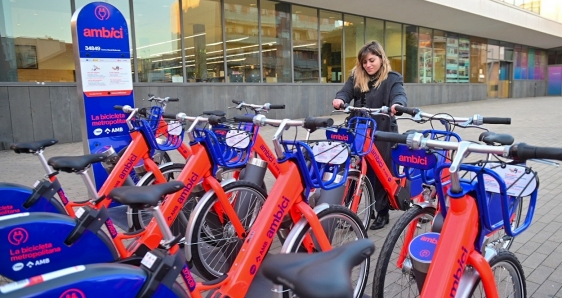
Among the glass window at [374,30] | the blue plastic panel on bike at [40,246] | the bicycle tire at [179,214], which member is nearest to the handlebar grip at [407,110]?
the bicycle tire at [179,214]

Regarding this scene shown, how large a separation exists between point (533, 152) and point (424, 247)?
0.66m

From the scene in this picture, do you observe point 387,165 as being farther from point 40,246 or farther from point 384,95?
point 40,246

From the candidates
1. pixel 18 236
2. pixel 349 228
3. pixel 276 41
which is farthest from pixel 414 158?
pixel 276 41

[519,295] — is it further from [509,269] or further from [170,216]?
[170,216]

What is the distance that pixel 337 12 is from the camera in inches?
605

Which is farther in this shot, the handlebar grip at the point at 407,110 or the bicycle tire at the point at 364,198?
the bicycle tire at the point at 364,198

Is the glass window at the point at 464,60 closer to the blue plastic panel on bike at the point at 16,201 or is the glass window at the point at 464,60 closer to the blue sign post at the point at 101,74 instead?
the blue sign post at the point at 101,74

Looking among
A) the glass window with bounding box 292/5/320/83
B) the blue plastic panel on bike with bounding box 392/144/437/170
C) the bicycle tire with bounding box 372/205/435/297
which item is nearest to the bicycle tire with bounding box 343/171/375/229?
the bicycle tire with bounding box 372/205/435/297

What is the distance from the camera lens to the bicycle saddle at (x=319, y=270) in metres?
1.05

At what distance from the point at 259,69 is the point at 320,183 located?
1097cm

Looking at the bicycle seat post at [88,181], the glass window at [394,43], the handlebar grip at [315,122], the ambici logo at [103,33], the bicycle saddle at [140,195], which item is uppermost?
the glass window at [394,43]

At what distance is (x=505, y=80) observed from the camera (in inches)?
1101

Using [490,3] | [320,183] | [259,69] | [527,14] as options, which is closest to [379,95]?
[320,183]

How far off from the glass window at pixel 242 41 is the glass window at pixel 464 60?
45.2 feet
